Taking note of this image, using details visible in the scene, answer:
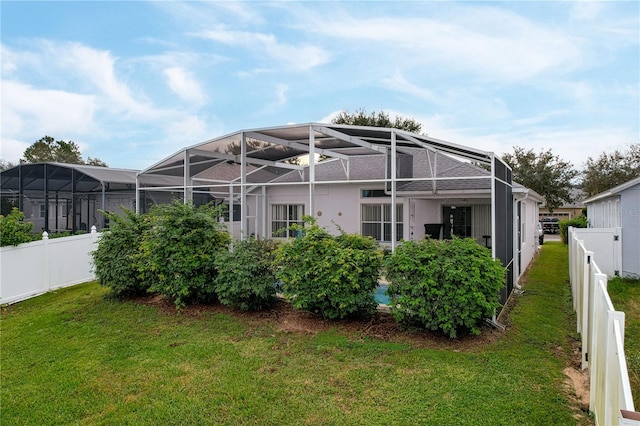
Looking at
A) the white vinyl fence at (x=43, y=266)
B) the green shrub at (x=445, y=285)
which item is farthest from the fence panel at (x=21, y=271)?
the green shrub at (x=445, y=285)

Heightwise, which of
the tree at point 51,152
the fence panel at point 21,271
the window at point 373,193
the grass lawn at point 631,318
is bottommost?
the grass lawn at point 631,318

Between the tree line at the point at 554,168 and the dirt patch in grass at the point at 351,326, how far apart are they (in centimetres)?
2640

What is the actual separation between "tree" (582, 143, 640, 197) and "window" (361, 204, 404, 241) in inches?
1032

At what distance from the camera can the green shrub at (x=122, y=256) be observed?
840cm

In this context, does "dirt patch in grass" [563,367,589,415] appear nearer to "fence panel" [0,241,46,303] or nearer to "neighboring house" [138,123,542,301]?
"neighboring house" [138,123,542,301]

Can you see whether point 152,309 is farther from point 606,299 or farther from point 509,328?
point 606,299

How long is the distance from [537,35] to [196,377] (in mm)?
12730

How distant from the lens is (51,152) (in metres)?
47.7

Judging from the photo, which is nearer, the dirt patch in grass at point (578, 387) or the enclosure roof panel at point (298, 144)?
the dirt patch in grass at point (578, 387)

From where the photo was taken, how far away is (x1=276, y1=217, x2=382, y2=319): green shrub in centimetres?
641

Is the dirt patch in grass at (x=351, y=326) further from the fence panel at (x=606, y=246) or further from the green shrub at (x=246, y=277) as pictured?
the fence panel at (x=606, y=246)

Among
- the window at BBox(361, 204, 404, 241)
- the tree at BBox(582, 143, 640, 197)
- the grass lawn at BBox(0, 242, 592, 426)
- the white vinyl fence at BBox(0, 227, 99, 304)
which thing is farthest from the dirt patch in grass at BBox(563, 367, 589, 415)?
the tree at BBox(582, 143, 640, 197)

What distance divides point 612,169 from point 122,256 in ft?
122

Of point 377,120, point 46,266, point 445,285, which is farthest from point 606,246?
point 377,120
